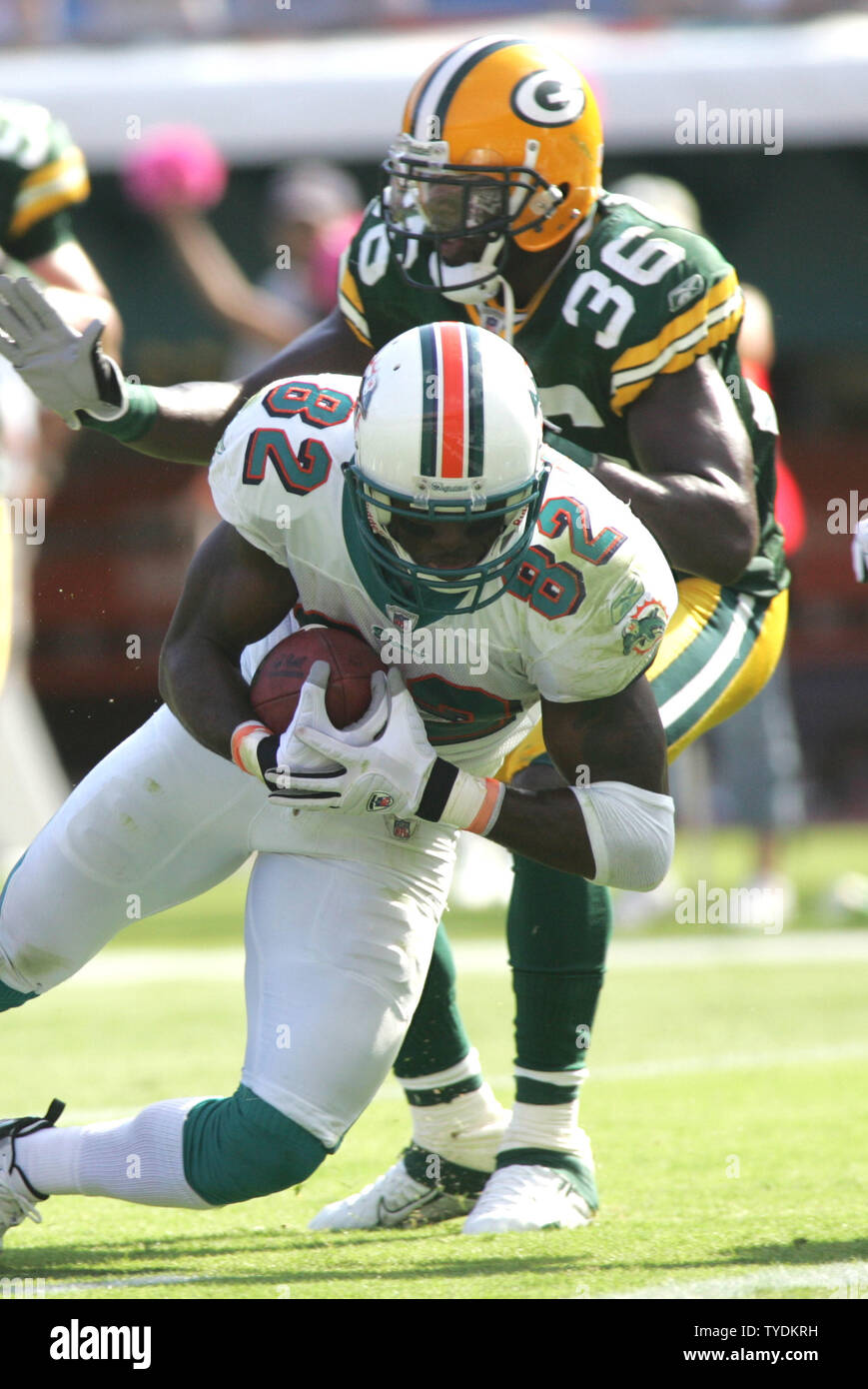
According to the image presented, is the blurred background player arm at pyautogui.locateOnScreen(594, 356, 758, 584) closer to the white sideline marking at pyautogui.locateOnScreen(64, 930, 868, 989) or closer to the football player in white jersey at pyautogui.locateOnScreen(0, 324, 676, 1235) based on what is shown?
the football player in white jersey at pyautogui.locateOnScreen(0, 324, 676, 1235)

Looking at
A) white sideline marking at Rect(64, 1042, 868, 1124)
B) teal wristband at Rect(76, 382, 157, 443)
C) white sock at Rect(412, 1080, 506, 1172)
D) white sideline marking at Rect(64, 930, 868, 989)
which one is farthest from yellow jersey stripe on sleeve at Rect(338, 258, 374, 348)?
white sideline marking at Rect(64, 930, 868, 989)

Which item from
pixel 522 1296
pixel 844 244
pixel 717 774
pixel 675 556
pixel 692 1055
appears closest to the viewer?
pixel 522 1296

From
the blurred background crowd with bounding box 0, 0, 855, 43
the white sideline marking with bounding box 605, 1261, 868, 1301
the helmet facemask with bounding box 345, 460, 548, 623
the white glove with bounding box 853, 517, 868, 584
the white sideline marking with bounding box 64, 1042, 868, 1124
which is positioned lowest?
the white sideline marking with bounding box 605, 1261, 868, 1301

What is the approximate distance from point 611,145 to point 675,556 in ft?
30.4

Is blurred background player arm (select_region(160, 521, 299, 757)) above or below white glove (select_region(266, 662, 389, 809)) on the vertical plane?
above

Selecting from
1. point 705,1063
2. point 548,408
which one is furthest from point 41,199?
point 705,1063

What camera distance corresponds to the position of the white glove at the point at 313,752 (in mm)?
2439

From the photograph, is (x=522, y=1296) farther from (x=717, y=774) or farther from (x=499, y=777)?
(x=717, y=774)

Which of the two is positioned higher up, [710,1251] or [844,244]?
[844,244]

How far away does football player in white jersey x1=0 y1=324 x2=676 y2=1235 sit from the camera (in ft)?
8.13

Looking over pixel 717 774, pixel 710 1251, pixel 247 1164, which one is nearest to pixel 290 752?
pixel 247 1164

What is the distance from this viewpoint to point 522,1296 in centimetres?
238

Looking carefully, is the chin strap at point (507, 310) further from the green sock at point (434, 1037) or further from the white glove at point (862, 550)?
the green sock at point (434, 1037)

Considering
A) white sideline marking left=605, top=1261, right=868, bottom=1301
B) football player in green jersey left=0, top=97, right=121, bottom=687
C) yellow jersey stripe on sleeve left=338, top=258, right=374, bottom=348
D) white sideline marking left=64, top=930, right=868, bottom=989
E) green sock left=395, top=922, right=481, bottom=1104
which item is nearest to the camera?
white sideline marking left=605, top=1261, right=868, bottom=1301
